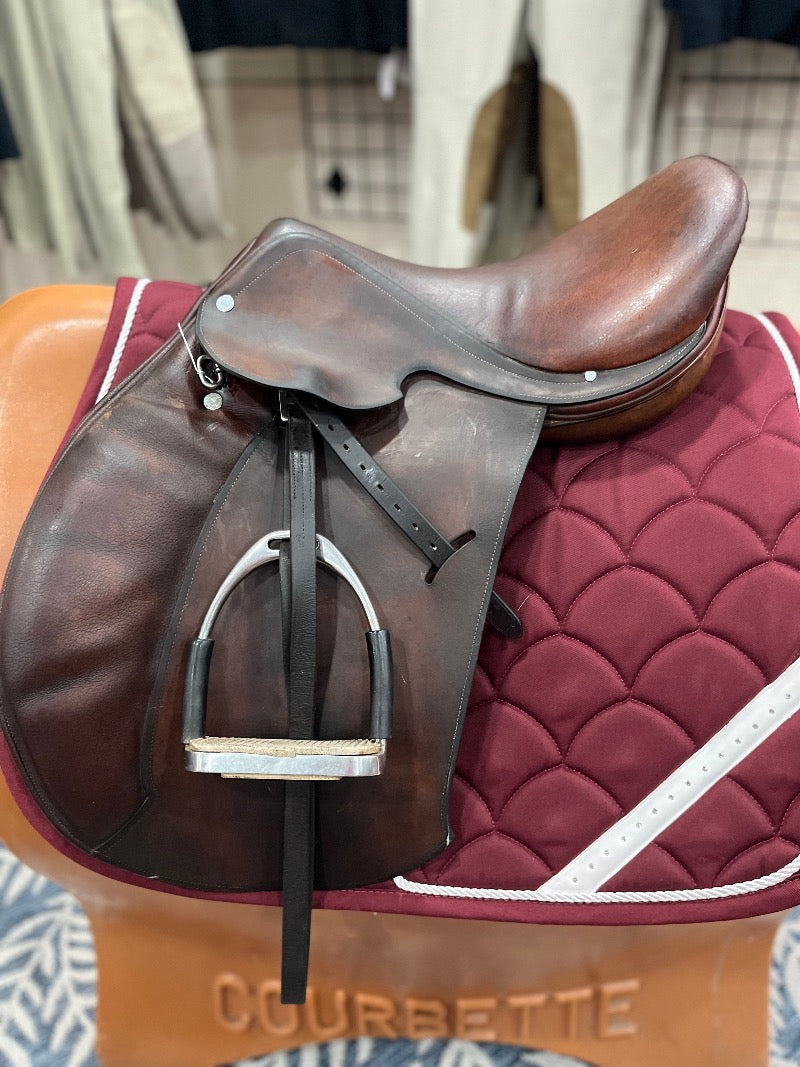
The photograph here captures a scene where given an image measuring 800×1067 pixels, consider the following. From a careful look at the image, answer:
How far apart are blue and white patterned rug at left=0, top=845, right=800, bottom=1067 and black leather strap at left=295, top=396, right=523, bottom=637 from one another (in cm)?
61

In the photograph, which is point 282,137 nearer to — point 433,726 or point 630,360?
point 630,360

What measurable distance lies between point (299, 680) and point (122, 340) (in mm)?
323

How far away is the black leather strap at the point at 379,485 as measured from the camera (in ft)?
1.57

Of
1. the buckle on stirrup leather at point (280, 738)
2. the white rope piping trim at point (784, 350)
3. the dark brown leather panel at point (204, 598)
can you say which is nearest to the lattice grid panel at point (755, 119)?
the white rope piping trim at point (784, 350)

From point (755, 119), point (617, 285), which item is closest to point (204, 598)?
point (617, 285)

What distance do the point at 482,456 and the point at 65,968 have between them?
0.81 meters

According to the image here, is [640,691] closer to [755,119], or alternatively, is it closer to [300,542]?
[300,542]

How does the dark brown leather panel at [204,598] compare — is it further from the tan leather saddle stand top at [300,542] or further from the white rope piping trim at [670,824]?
the white rope piping trim at [670,824]

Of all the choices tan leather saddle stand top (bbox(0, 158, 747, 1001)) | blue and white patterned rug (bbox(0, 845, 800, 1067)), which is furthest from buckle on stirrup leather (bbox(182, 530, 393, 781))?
blue and white patterned rug (bbox(0, 845, 800, 1067))

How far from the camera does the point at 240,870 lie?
0.53 meters

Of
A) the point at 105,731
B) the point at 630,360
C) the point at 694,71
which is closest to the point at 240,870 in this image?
the point at 105,731

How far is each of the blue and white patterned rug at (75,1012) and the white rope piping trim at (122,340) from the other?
2.23ft

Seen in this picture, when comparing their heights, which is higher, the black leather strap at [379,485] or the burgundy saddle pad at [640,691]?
the black leather strap at [379,485]

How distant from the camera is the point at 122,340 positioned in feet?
1.91
